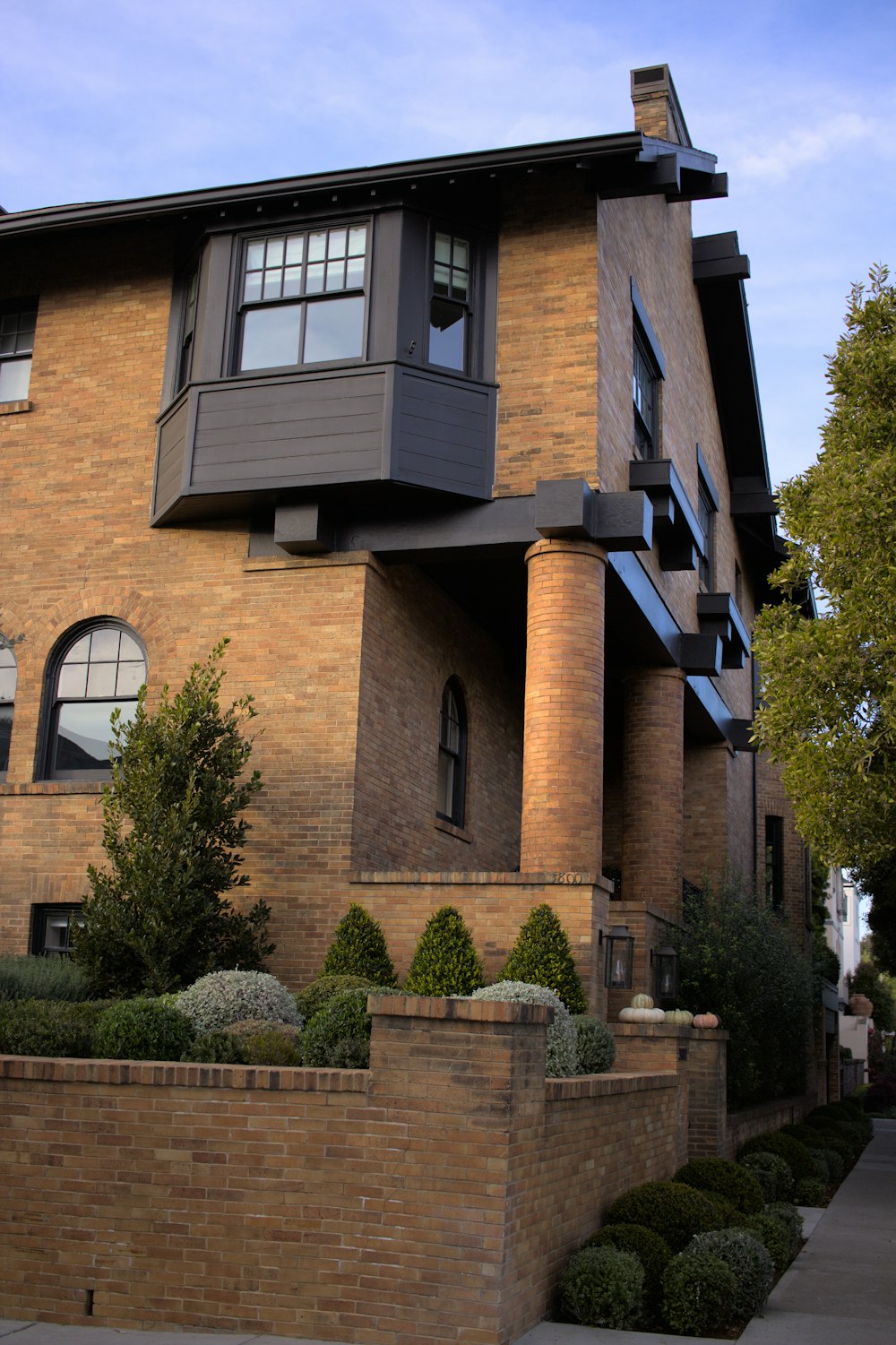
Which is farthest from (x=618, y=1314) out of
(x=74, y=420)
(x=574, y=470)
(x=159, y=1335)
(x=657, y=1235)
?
(x=74, y=420)

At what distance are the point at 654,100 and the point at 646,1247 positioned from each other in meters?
18.5

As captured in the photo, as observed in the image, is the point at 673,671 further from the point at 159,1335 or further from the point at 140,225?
the point at 159,1335

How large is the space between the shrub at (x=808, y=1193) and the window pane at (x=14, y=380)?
13.6 meters

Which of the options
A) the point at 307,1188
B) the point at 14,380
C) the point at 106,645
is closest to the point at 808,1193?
the point at 307,1188

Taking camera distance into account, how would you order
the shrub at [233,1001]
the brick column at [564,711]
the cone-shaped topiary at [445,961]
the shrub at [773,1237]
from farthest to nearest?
the brick column at [564,711] < the cone-shaped topiary at [445,961] < the shrub at [233,1001] < the shrub at [773,1237]

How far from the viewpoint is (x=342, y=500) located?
1509cm

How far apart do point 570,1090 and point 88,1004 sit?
3.98 m

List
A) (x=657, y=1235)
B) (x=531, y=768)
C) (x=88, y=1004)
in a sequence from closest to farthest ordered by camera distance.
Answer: (x=657, y=1235) < (x=88, y=1004) < (x=531, y=768)

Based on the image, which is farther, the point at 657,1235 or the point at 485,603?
the point at 485,603

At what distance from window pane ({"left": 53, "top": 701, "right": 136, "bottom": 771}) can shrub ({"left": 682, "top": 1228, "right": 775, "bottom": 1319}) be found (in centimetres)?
938

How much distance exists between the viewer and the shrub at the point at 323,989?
38.0 ft

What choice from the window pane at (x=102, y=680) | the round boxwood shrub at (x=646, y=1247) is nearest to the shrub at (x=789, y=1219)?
the round boxwood shrub at (x=646, y=1247)

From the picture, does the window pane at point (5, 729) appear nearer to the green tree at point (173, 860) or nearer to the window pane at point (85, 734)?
the window pane at point (85, 734)

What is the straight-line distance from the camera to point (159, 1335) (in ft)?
24.6
